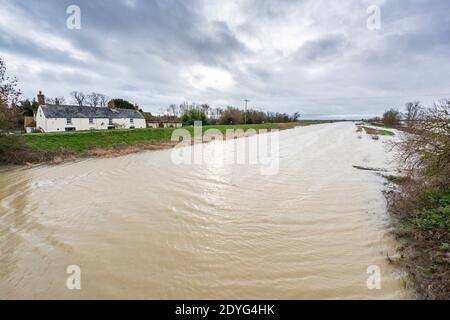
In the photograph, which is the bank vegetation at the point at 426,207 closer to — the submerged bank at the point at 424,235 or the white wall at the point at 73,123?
the submerged bank at the point at 424,235

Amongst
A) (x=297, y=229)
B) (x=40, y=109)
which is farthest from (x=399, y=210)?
(x=40, y=109)

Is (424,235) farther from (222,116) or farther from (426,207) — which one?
(222,116)

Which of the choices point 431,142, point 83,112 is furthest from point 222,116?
point 431,142

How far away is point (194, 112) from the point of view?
57.8 m

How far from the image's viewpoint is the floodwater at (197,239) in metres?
3.59

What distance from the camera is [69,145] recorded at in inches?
701

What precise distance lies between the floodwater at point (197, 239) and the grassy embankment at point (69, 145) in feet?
18.0

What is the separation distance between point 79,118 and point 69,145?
2410 centimetres

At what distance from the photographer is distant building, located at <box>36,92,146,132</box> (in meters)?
34.7

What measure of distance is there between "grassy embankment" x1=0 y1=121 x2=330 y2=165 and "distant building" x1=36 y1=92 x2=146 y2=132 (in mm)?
18596

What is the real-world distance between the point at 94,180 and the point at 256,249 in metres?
8.64

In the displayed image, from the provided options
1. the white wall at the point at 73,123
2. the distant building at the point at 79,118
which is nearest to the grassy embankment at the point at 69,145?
the white wall at the point at 73,123
